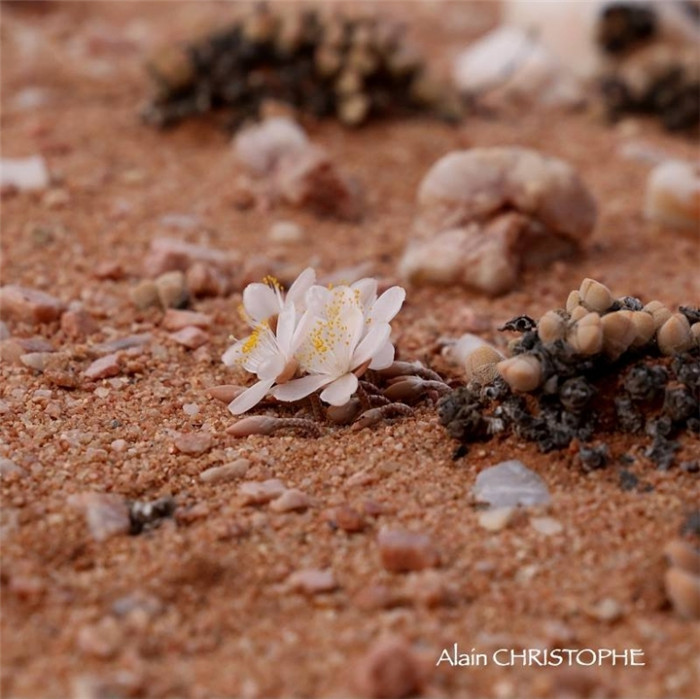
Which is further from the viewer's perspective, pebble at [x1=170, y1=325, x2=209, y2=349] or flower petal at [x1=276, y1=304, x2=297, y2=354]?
pebble at [x1=170, y1=325, x2=209, y2=349]

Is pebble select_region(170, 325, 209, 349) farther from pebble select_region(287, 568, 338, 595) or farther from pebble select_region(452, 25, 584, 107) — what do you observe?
pebble select_region(452, 25, 584, 107)

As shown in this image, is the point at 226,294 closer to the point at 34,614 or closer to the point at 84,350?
the point at 84,350

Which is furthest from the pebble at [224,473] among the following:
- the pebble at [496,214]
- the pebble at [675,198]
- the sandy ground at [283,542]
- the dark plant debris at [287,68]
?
the dark plant debris at [287,68]

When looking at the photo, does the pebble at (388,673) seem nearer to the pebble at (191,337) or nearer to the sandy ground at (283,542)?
the sandy ground at (283,542)

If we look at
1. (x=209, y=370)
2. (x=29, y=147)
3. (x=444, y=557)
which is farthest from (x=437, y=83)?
(x=444, y=557)

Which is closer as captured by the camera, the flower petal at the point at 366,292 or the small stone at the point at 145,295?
the flower petal at the point at 366,292

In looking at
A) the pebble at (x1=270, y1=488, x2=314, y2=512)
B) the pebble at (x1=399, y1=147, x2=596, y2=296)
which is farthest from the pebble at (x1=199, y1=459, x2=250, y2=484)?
the pebble at (x1=399, y1=147, x2=596, y2=296)

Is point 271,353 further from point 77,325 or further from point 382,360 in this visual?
point 77,325

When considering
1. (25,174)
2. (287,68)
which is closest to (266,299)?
(25,174)
